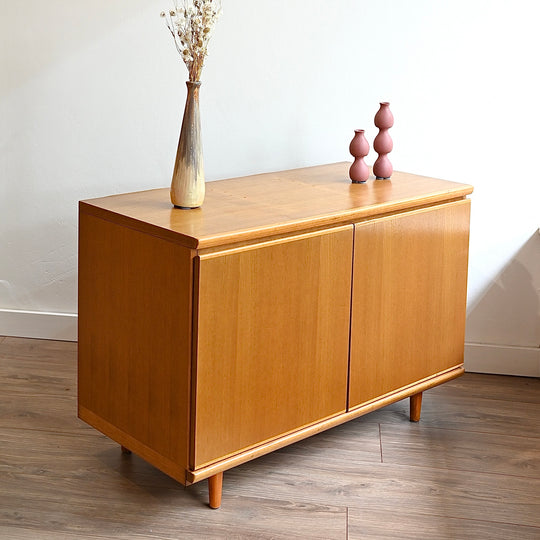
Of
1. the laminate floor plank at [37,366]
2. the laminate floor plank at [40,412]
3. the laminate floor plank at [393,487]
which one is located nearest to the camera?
the laminate floor plank at [393,487]

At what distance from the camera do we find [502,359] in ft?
10.8

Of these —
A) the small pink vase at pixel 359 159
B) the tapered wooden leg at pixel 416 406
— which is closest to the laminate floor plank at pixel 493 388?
the tapered wooden leg at pixel 416 406

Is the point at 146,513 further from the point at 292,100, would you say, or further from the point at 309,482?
the point at 292,100

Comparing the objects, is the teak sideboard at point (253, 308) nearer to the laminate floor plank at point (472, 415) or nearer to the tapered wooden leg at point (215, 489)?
the tapered wooden leg at point (215, 489)

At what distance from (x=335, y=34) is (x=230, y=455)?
156cm

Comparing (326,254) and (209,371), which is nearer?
(209,371)

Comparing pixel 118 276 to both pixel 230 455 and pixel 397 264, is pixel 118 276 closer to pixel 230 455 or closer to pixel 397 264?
pixel 230 455

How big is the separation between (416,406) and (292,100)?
114 centimetres

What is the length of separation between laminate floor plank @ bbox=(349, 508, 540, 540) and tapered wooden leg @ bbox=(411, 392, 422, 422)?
544 mm

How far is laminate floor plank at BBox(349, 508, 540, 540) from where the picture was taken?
7.39ft

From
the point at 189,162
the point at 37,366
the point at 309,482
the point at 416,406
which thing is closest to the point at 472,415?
the point at 416,406

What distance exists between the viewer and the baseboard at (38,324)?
3.43 m

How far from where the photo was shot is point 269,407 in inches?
91.8

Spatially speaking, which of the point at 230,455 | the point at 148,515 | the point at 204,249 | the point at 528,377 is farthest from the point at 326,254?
the point at 528,377
